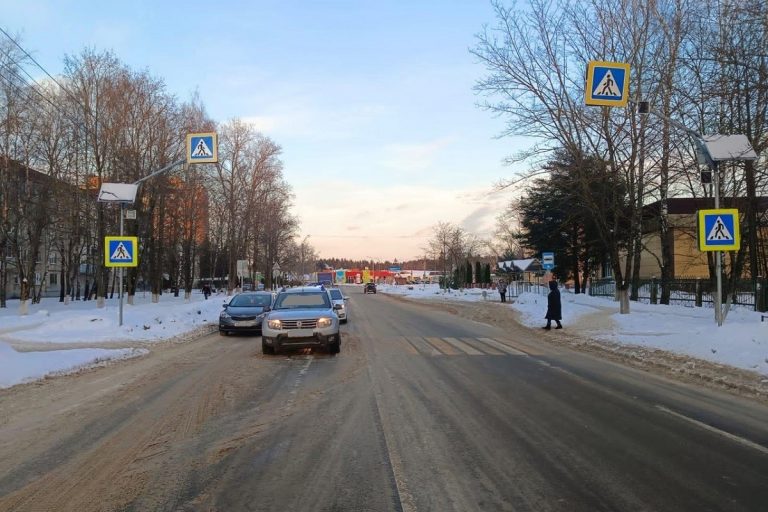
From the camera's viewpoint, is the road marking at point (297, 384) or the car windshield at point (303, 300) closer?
the road marking at point (297, 384)

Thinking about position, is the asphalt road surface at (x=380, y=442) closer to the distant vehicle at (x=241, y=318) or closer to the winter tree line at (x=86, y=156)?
the distant vehicle at (x=241, y=318)

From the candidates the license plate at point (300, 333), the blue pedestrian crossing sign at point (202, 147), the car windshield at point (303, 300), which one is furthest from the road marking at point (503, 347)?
the blue pedestrian crossing sign at point (202, 147)

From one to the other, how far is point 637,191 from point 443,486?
2000 centimetres

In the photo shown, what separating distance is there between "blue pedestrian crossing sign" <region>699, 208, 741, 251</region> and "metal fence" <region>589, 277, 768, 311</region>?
9.58 m

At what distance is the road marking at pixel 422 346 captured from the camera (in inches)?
531

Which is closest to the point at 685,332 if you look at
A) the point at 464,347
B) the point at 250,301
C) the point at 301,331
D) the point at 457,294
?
the point at 464,347

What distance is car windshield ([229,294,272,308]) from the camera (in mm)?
20625

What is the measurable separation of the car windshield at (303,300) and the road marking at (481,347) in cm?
390

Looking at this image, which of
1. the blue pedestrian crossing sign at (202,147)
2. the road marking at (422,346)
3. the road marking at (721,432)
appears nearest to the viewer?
the road marking at (721,432)

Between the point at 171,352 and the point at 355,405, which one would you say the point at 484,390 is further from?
the point at 171,352

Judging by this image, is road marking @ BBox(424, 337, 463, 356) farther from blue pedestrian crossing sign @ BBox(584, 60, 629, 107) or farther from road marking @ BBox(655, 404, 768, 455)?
blue pedestrian crossing sign @ BBox(584, 60, 629, 107)

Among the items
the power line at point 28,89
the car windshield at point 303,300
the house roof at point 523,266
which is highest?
the power line at point 28,89

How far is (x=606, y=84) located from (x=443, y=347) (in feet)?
23.7

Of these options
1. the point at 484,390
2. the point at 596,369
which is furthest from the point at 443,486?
the point at 596,369
